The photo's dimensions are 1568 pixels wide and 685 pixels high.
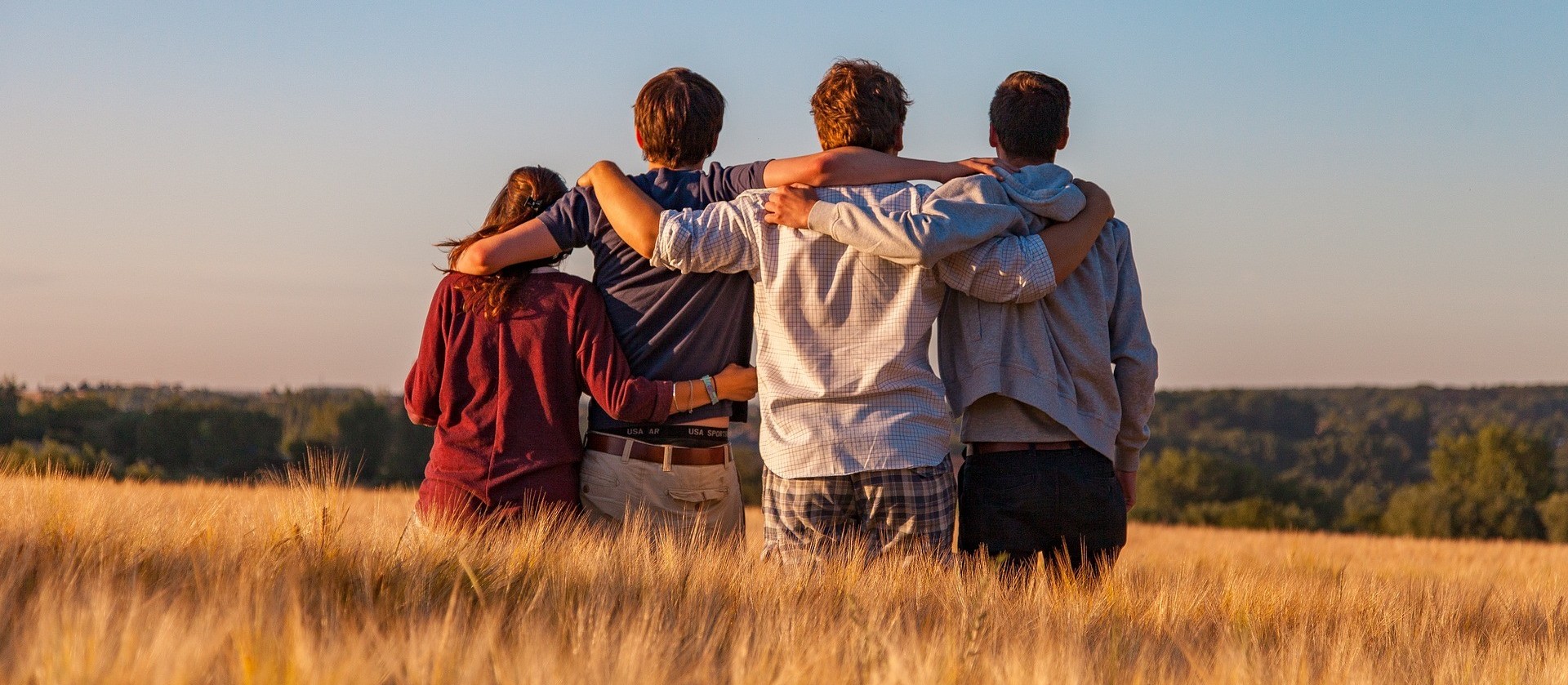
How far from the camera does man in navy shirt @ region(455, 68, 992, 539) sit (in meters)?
4.22

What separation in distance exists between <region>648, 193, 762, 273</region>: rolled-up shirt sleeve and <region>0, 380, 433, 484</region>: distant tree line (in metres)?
23.9

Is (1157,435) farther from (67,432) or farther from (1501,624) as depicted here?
(1501,624)

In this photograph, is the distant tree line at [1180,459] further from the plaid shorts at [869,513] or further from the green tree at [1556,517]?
the plaid shorts at [869,513]

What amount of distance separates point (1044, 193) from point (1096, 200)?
22 cm

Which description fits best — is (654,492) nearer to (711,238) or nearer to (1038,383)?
(711,238)

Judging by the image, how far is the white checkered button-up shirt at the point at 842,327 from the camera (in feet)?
12.9

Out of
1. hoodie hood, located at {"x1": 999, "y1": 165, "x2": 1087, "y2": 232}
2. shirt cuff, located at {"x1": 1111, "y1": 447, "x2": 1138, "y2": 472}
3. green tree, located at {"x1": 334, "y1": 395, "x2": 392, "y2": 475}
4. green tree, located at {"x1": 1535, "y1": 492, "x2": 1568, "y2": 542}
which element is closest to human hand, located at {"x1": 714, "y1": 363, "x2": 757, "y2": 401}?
hoodie hood, located at {"x1": 999, "y1": 165, "x2": 1087, "y2": 232}

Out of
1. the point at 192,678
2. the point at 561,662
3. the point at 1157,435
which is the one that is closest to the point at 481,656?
the point at 561,662

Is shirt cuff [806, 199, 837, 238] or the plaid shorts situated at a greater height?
shirt cuff [806, 199, 837, 238]

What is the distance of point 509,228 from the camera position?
4.41m

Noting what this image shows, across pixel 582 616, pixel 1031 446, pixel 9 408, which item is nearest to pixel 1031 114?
pixel 1031 446

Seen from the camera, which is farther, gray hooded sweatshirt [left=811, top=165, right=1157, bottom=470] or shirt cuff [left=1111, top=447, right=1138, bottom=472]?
shirt cuff [left=1111, top=447, right=1138, bottom=472]

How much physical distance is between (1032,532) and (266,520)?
2464 millimetres

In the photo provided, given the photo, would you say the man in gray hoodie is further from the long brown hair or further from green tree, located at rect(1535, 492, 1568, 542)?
green tree, located at rect(1535, 492, 1568, 542)
